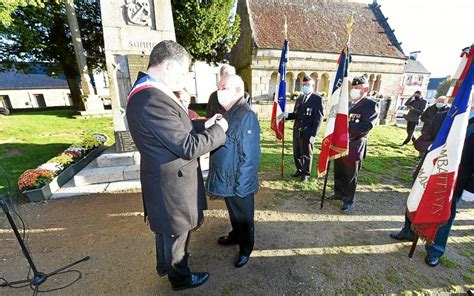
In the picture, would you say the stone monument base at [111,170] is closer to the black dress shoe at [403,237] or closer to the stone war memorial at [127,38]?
the stone war memorial at [127,38]

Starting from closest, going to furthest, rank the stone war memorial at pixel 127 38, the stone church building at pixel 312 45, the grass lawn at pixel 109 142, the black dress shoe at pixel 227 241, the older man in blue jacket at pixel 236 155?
the older man in blue jacket at pixel 236 155 → the black dress shoe at pixel 227 241 → the stone war memorial at pixel 127 38 → the grass lawn at pixel 109 142 → the stone church building at pixel 312 45

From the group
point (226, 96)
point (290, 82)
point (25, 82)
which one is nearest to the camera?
point (226, 96)

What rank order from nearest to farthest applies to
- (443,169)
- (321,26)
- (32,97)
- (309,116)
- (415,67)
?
(443,169)
(309,116)
(321,26)
(32,97)
(415,67)

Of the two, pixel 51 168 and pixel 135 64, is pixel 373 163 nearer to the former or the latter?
pixel 135 64

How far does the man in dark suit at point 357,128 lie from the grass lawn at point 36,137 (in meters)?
6.54

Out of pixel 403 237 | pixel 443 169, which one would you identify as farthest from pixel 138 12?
pixel 403 237

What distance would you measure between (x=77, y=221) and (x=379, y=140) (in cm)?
1055

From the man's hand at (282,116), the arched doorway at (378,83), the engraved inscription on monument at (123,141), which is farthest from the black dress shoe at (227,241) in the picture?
the arched doorway at (378,83)

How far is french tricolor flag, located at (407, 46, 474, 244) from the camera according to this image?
6.95ft

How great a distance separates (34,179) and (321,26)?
18891 mm

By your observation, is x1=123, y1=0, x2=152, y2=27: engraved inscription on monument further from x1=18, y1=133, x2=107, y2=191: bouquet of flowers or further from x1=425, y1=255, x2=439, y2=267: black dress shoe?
x1=425, y1=255, x2=439, y2=267: black dress shoe

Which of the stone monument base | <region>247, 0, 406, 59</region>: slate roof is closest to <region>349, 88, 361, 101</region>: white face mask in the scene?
the stone monument base

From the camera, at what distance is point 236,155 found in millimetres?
2129

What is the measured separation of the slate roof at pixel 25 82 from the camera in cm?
2756
